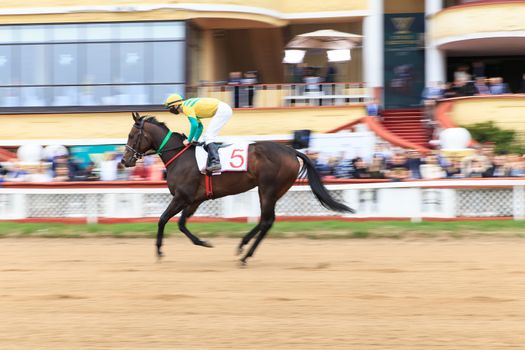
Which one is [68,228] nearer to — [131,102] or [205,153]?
[205,153]

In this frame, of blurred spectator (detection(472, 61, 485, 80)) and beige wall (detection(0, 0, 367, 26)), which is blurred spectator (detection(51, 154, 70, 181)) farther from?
blurred spectator (detection(472, 61, 485, 80))

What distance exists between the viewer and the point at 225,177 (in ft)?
37.8

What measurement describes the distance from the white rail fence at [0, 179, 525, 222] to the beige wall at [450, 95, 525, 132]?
21.4 feet

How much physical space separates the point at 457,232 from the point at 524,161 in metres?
2.94

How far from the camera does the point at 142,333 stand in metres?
7.00

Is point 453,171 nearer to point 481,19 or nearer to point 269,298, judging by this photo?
point 269,298

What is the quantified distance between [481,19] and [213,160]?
45.3ft

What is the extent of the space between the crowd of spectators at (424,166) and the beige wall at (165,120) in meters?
5.77

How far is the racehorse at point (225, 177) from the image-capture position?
11.3 metres

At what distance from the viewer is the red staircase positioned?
2195cm

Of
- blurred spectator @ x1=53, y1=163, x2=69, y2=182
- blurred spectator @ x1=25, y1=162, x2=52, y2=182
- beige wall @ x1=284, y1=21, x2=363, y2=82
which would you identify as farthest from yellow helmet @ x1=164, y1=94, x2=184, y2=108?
beige wall @ x1=284, y1=21, x2=363, y2=82

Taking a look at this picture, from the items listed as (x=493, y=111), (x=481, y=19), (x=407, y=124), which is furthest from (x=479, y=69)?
(x=407, y=124)

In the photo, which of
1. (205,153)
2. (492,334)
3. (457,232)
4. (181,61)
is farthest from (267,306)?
(181,61)

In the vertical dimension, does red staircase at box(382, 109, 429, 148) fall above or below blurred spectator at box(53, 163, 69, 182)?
above
